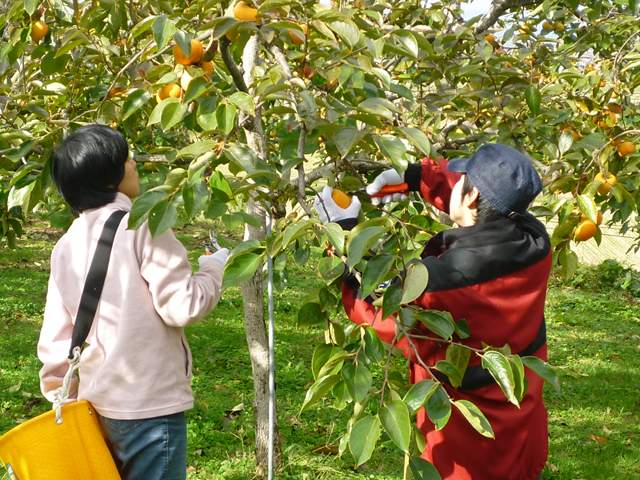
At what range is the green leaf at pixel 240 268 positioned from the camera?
1410 millimetres

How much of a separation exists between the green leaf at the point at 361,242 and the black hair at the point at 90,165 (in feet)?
2.26

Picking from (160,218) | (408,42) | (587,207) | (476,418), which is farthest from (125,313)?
(587,207)

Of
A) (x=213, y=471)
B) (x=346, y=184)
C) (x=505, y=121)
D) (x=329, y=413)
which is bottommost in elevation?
(x=329, y=413)

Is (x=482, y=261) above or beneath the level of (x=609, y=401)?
above

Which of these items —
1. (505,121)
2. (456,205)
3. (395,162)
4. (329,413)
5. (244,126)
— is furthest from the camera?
(329,413)

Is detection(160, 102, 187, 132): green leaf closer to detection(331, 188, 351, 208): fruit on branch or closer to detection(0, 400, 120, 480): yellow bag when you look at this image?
detection(331, 188, 351, 208): fruit on branch

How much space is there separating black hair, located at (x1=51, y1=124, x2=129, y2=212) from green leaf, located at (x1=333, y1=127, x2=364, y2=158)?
1.79 feet

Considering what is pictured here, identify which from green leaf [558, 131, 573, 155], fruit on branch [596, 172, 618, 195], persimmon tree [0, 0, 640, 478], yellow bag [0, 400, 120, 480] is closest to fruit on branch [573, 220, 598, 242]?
persimmon tree [0, 0, 640, 478]

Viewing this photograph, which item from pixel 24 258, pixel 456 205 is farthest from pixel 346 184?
pixel 24 258

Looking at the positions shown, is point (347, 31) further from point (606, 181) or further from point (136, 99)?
point (606, 181)

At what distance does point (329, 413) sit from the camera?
12.4 ft

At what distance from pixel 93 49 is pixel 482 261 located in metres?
1.34

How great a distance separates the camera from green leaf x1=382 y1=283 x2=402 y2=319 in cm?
134

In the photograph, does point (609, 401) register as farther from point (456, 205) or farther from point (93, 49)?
point (93, 49)
